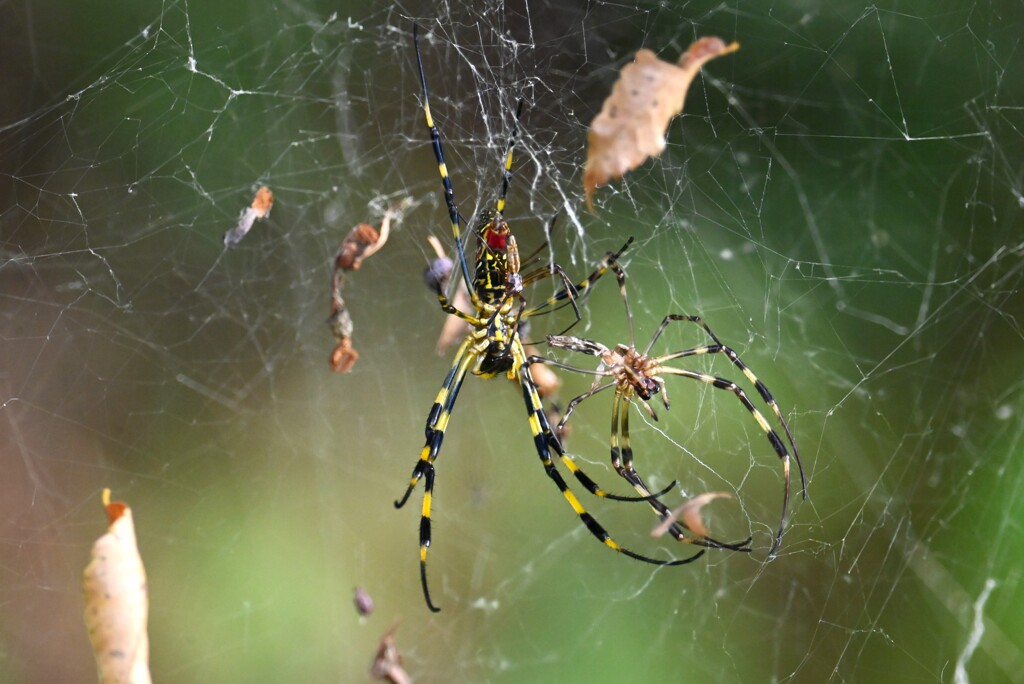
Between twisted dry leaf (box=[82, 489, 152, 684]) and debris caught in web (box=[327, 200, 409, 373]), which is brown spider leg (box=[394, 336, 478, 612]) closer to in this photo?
debris caught in web (box=[327, 200, 409, 373])

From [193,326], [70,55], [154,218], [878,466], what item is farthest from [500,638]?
[70,55]

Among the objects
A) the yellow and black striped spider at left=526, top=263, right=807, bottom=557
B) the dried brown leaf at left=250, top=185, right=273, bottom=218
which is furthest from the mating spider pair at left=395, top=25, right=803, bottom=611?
the dried brown leaf at left=250, top=185, right=273, bottom=218

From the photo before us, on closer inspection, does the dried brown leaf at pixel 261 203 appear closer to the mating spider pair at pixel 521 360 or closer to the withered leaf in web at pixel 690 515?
the mating spider pair at pixel 521 360

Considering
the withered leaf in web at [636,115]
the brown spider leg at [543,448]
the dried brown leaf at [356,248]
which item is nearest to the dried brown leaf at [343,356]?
the dried brown leaf at [356,248]

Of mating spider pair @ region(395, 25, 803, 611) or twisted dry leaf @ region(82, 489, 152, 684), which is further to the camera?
mating spider pair @ region(395, 25, 803, 611)

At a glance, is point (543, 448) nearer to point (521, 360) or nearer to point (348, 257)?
point (521, 360)

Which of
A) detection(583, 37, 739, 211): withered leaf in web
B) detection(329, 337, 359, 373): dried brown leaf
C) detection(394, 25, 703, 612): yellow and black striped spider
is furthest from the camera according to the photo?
detection(329, 337, 359, 373): dried brown leaf

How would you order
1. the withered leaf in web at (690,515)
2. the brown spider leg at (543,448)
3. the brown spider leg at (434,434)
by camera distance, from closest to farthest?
the withered leaf in web at (690,515)
the brown spider leg at (543,448)
the brown spider leg at (434,434)

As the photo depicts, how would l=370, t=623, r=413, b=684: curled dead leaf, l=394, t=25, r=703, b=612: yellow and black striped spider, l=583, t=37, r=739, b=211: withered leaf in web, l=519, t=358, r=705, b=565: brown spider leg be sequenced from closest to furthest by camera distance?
1. l=583, t=37, r=739, b=211: withered leaf in web
2. l=394, t=25, r=703, b=612: yellow and black striped spider
3. l=519, t=358, r=705, b=565: brown spider leg
4. l=370, t=623, r=413, b=684: curled dead leaf
